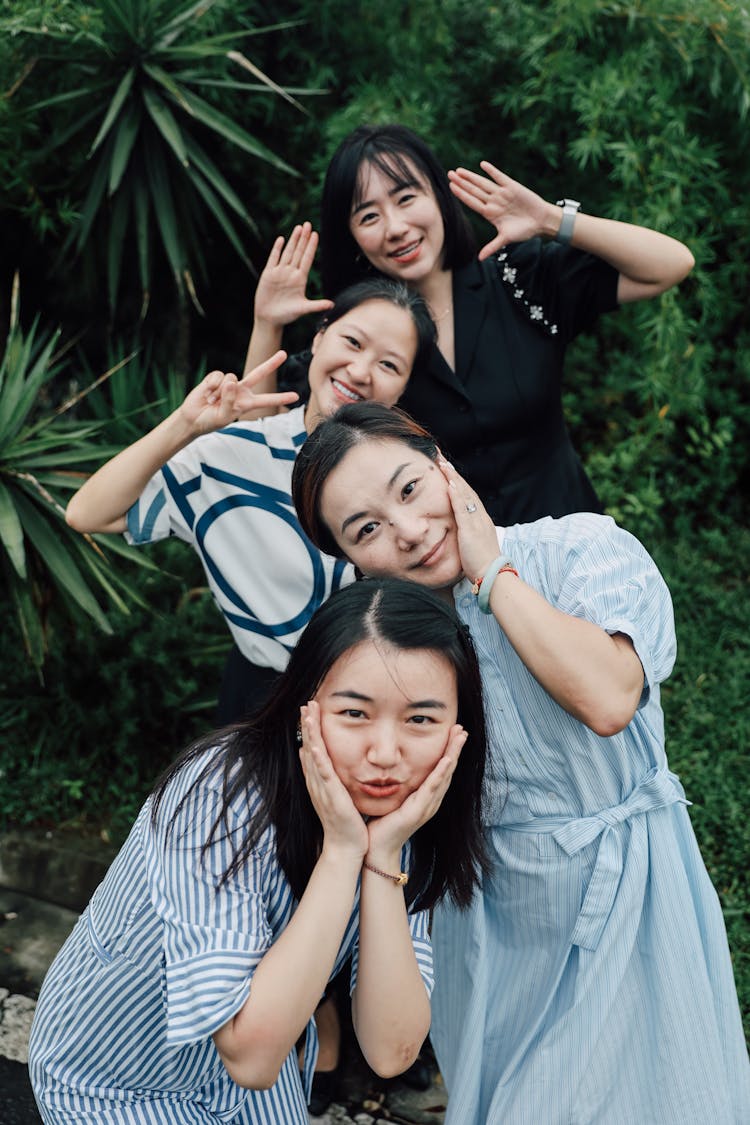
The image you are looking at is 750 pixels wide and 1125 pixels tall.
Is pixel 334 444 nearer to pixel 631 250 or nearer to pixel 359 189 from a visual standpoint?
pixel 359 189

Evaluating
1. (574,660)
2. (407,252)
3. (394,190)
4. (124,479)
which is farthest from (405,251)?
(574,660)

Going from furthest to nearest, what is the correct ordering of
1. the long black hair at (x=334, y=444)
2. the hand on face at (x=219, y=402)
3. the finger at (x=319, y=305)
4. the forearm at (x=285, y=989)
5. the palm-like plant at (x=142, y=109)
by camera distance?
the palm-like plant at (x=142, y=109), the finger at (x=319, y=305), the hand on face at (x=219, y=402), the long black hair at (x=334, y=444), the forearm at (x=285, y=989)

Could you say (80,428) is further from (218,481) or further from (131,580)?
(218,481)

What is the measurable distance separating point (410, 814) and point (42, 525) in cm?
245

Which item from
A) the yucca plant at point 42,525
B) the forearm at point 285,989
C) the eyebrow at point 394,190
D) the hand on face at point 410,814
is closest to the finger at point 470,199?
the eyebrow at point 394,190

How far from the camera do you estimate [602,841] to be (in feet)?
6.71

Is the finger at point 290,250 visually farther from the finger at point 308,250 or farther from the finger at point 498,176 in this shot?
the finger at point 498,176

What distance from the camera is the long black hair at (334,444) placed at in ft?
6.86

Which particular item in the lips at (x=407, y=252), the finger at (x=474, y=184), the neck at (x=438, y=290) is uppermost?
the finger at (x=474, y=184)

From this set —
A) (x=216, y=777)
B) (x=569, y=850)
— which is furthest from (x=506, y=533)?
(x=216, y=777)

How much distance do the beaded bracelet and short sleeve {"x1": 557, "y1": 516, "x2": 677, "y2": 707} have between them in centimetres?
13

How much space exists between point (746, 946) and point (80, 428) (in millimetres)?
2919

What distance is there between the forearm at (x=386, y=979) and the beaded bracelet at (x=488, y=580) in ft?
1.54

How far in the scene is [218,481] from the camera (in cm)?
258
